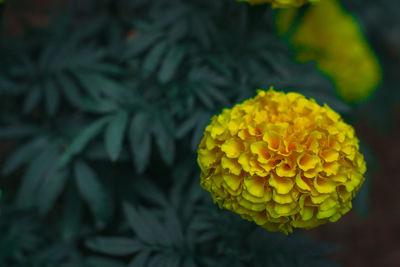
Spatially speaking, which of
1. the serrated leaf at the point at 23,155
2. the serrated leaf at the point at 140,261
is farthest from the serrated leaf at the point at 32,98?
the serrated leaf at the point at 140,261

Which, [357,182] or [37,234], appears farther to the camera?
[37,234]

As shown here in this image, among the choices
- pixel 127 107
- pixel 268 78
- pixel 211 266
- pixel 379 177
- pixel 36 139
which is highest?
pixel 268 78

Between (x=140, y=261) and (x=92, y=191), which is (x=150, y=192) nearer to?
(x=92, y=191)

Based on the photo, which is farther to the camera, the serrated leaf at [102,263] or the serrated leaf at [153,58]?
the serrated leaf at [153,58]

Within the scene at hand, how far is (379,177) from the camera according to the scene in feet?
8.13

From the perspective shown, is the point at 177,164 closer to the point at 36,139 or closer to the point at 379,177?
the point at 36,139

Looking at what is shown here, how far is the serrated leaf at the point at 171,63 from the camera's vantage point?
1124 mm

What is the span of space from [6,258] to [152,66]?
767 millimetres

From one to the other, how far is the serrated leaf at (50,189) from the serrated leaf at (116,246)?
0.66ft

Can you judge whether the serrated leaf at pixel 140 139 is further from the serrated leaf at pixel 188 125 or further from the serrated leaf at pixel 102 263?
the serrated leaf at pixel 102 263

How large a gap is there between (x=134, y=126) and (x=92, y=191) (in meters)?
0.25

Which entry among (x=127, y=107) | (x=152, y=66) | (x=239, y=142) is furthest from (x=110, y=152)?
(x=239, y=142)

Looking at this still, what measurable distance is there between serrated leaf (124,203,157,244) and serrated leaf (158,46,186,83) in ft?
1.39

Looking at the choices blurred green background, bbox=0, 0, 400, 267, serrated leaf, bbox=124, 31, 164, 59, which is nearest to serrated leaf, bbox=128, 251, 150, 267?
blurred green background, bbox=0, 0, 400, 267
